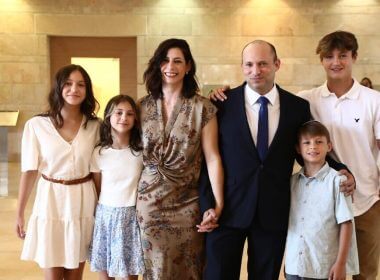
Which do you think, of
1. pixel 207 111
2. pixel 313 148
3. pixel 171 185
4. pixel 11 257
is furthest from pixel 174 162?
pixel 11 257

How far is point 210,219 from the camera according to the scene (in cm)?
281

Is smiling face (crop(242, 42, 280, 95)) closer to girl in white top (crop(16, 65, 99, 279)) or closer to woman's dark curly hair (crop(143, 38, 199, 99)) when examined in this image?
woman's dark curly hair (crop(143, 38, 199, 99))

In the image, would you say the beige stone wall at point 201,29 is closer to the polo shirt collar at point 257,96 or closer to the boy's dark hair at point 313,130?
the polo shirt collar at point 257,96

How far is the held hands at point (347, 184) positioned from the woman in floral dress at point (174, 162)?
0.73m

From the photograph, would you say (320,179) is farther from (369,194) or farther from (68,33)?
(68,33)

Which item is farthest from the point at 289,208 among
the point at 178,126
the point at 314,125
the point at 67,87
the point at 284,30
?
the point at 284,30

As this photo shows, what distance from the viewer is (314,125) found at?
2.72 meters

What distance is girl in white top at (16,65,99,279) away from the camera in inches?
114

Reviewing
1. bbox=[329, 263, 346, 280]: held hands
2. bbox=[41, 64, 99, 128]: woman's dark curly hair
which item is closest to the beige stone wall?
bbox=[41, 64, 99, 128]: woman's dark curly hair

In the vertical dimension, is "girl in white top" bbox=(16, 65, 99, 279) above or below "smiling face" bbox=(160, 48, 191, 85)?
below

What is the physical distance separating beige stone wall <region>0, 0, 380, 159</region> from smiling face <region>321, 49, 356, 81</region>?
8.91m

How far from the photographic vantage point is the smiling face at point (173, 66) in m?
2.83

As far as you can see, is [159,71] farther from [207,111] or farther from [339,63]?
[339,63]

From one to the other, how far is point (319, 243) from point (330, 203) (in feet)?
0.83
